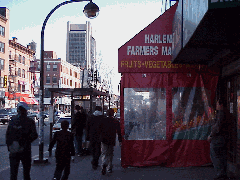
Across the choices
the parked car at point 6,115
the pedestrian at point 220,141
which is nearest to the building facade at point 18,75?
the parked car at point 6,115

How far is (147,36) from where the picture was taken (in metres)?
10.6

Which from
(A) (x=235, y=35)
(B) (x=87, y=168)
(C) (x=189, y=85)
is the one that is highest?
Result: (A) (x=235, y=35)

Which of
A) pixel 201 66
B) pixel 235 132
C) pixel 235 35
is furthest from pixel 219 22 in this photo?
pixel 201 66

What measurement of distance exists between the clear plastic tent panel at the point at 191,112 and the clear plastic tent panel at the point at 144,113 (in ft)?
1.14

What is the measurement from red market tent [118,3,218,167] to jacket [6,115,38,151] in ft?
13.2

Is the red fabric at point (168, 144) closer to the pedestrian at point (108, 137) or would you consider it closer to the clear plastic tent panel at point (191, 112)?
the clear plastic tent panel at point (191, 112)

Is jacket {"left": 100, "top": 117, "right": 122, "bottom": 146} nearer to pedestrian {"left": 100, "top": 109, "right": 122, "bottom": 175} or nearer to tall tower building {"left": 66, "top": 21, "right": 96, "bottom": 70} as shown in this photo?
pedestrian {"left": 100, "top": 109, "right": 122, "bottom": 175}

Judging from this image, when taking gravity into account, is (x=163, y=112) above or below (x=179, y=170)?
above

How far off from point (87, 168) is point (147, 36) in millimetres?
4109

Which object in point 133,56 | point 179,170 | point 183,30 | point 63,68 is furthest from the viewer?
point 63,68

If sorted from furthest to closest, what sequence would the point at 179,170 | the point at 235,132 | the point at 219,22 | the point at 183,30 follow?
the point at 179,170 < the point at 235,132 < the point at 183,30 < the point at 219,22

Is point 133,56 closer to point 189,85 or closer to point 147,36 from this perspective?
point 147,36

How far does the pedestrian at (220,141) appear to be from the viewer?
838 centimetres

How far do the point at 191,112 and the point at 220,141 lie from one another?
2.31 m
